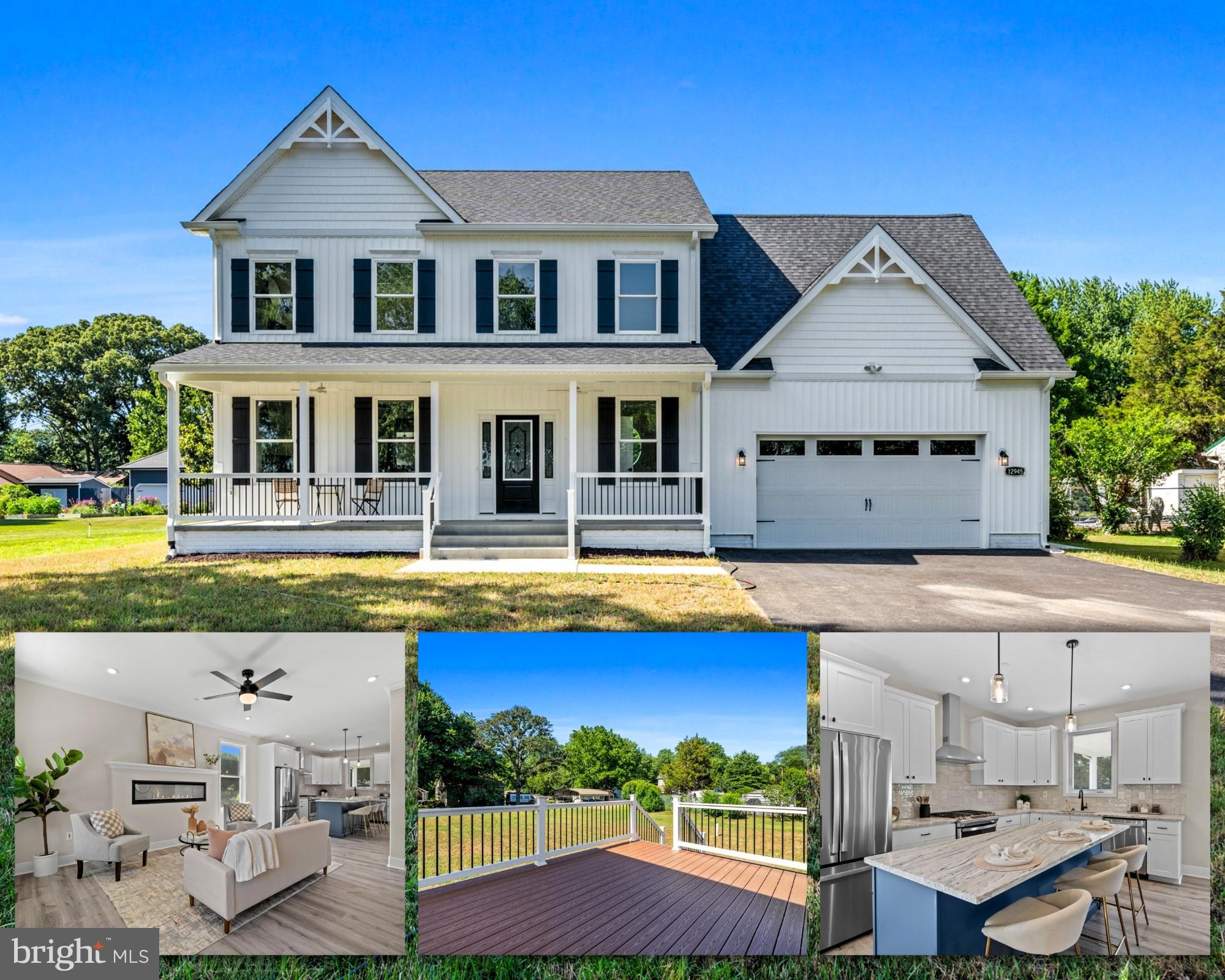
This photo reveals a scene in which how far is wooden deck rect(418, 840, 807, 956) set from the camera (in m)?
3.52

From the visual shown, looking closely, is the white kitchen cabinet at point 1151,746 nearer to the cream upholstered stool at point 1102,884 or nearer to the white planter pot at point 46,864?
the cream upholstered stool at point 1102,884

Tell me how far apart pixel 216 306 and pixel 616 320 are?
7.46 m

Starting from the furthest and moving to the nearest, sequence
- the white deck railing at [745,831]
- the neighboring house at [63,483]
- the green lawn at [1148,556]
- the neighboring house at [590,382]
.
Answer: the neighboring house at [63,483] → the neighboring house at [590,382] → the green lawn at [1148,556] → the white deck railing at [745,831]

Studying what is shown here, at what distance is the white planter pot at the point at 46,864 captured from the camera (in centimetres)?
364

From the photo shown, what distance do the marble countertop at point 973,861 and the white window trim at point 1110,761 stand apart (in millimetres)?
140

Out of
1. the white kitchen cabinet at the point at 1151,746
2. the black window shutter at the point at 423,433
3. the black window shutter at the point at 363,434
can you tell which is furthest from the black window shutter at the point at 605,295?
the white kitchen cabinet at the point at 1151,746

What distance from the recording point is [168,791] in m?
3.56

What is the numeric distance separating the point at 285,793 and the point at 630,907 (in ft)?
5.44

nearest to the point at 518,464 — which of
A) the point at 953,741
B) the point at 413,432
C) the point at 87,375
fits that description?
the point at 413,432

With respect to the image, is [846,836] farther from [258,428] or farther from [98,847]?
[258,428]

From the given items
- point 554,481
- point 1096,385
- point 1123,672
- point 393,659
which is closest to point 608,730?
point 393,659

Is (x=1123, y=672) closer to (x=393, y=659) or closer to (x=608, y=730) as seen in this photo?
(x=608, y=730)

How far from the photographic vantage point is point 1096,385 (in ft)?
115

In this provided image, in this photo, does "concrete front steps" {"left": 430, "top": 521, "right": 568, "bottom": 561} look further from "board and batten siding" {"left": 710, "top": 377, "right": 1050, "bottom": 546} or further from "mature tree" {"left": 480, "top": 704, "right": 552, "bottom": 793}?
"mature tree" {"left": 480, "top": 704, "right": 552, "bottom": 793}
